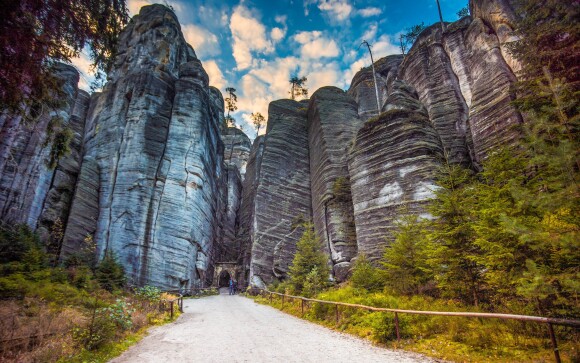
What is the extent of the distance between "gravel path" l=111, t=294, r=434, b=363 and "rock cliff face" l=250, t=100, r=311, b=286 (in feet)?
60.9

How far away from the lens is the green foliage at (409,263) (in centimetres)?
959

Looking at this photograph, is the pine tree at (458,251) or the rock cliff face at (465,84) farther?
the rock cliff face at (465,84)

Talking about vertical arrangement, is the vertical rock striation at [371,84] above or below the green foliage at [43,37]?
above

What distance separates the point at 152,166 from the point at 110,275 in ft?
36.9

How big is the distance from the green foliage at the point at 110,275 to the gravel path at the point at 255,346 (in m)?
10.4

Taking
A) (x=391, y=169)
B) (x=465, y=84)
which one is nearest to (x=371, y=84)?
(x=465, y=84)

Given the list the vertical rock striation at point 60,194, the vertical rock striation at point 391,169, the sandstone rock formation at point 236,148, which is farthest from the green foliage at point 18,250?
the sandstone rock formation at point 236,148

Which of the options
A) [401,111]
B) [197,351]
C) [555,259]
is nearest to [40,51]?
[197,351]

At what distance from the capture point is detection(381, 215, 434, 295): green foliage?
959 centimetres

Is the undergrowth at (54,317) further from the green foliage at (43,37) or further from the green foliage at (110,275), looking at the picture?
the green foliage at (43,37)

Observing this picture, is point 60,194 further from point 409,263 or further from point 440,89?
point 440,89

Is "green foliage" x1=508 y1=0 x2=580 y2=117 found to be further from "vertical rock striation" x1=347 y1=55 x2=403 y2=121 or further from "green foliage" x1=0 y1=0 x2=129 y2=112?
"vertical rock striation" x1=347 y1=55 x2=403 y2=121

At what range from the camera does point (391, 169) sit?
1864 cm

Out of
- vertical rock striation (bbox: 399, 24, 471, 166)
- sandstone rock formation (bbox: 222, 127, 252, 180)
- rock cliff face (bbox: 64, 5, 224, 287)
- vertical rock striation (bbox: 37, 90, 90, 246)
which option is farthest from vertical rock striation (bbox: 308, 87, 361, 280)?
sandstone rock formation (bbox: 222, 127, 252, 180)
